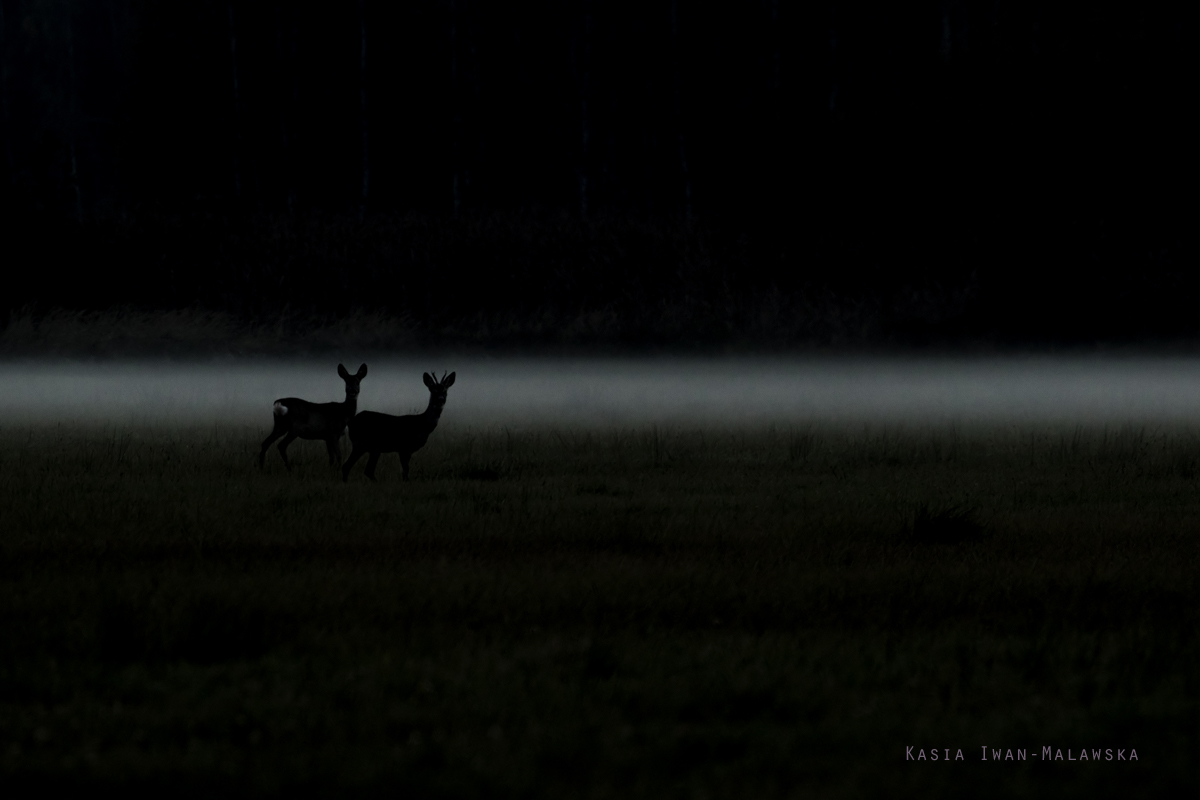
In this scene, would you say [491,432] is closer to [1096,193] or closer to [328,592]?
[328,592]

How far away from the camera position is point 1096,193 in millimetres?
33250

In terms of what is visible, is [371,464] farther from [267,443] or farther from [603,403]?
[603,403]

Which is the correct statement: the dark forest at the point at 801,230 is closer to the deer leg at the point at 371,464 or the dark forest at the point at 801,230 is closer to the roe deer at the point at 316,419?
the roe deer at the point at 316,419

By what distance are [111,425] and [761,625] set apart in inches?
648

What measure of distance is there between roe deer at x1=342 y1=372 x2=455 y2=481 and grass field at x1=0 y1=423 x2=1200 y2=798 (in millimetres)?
321

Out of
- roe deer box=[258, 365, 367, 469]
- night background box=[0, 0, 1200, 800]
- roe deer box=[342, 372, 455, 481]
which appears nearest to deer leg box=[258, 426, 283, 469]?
roe deer box=[258, 365, 367, 469]

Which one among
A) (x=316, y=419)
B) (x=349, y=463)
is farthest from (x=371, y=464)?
(x=316, y=419)

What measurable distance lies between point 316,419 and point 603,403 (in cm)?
1214

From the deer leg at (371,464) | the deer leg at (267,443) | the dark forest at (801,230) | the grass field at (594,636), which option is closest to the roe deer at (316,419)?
the deer leg at (267,443)

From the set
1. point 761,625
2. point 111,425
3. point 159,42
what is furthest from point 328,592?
point 159,42

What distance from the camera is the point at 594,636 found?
7703mm

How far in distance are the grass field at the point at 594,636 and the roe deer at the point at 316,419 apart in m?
1.33

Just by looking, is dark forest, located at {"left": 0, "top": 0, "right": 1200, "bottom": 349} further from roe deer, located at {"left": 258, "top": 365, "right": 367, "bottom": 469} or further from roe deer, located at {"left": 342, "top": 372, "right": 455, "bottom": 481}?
roe deer, located at {"left": 342, "top": 372, "right": 455, "bottom": 481}

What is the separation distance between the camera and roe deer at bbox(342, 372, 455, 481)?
1483 cm
